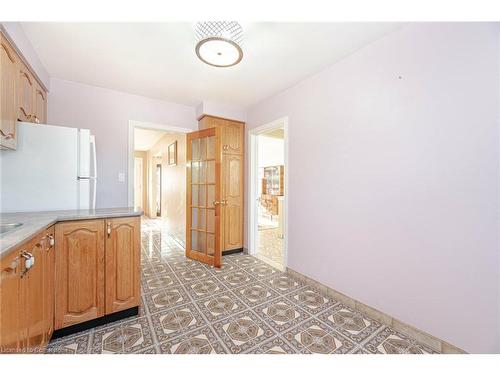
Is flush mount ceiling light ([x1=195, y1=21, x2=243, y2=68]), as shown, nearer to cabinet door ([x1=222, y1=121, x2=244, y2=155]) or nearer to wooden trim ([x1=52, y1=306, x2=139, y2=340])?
cabinet door ([x1=222, y1=121, x2=244, y2=155])

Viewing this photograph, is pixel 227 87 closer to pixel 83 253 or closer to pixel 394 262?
pixel 83 253

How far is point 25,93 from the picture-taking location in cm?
184

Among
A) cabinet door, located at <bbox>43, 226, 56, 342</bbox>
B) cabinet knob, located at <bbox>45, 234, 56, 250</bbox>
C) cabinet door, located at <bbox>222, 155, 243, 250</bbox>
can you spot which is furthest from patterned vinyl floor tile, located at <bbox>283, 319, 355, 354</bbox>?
cabinet door, located at <bbox>222, 155, 243, 250</bbox>

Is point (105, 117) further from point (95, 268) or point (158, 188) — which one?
point (158, 188)

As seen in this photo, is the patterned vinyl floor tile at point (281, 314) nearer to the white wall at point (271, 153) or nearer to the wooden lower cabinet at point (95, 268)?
the wooden lower cabinet at point (95, 268)

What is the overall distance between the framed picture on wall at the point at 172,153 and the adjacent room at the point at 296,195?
194 cm

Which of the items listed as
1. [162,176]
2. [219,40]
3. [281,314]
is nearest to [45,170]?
[219,40]

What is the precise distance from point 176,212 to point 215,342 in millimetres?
3572

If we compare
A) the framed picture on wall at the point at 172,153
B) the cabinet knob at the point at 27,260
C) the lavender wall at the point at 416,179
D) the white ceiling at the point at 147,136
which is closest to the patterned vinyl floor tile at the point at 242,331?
the lavender wall at the point at 416,179

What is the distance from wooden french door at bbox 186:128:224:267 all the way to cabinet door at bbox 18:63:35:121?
172 cm

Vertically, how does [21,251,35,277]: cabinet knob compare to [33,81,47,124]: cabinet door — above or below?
below

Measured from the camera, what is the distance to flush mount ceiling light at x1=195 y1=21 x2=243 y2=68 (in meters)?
1.51

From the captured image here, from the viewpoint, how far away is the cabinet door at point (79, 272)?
146 cm

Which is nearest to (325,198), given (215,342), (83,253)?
(215,342)
